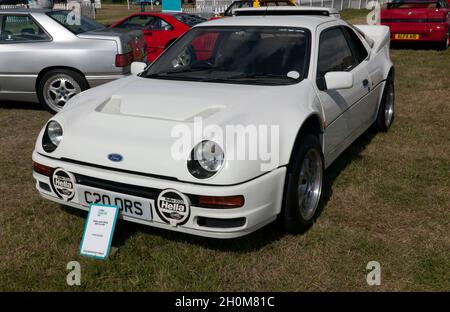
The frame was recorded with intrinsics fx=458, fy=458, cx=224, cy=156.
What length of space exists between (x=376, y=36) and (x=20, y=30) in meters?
4.80

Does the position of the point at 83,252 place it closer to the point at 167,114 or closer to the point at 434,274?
the point at 167,114

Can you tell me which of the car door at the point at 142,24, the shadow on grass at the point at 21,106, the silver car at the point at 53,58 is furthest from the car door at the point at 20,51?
the car door at the point at 142,24

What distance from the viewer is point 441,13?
1120 centimetres

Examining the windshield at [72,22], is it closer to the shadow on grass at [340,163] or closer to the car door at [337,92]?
the car door at [337,92]

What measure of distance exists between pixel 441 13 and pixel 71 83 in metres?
9.24

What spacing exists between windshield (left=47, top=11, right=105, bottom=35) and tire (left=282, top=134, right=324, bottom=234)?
175 inches

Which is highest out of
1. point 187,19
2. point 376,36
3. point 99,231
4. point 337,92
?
point 376,36

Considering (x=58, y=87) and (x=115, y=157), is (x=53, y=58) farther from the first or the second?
(x=115, y=157)

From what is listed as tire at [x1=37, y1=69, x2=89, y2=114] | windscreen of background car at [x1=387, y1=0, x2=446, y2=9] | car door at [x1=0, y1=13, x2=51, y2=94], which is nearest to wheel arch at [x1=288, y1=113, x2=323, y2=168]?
tire at [x1=37, y1=69, x2=89, y2=114]

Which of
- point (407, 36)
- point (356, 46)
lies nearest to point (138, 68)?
point (356, 46)

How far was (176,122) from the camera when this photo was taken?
281cm

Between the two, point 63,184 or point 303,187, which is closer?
point 63,184

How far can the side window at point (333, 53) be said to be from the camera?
11.9 ft

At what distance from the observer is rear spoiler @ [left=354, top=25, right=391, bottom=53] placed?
5.01m
